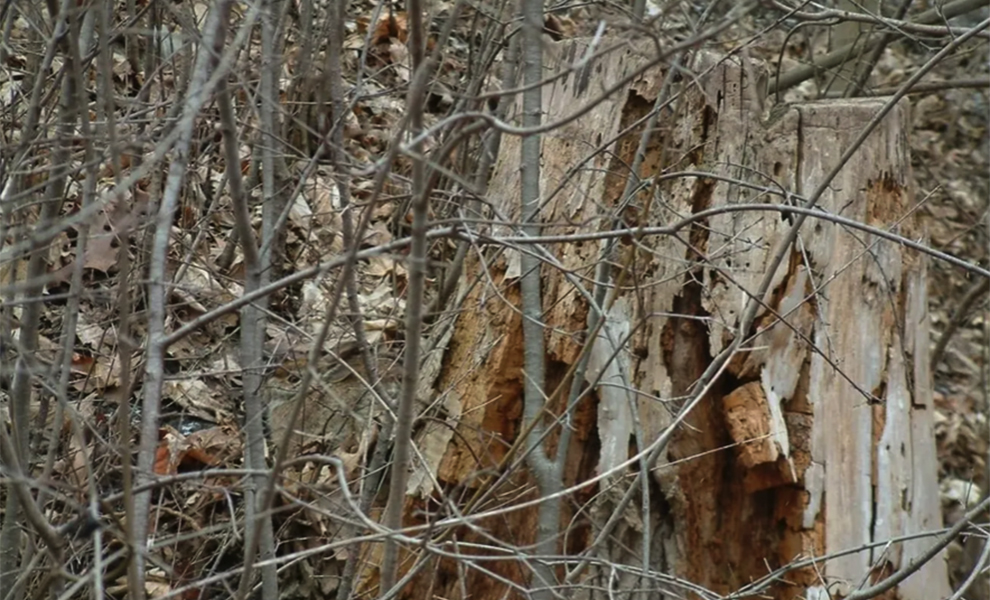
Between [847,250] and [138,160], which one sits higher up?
[138,160]

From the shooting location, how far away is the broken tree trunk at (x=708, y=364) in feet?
11.9

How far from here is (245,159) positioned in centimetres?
452

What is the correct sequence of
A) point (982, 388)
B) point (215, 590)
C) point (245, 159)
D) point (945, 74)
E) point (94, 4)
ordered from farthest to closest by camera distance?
point (945, 74)
point (982, 388)
point (245, 159)
point (215, 590)
point (94, 4)

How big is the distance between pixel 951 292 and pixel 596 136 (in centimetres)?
531

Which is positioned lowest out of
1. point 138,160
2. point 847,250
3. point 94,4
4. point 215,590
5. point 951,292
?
point 215,590

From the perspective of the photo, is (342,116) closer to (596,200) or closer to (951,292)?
(596,200)

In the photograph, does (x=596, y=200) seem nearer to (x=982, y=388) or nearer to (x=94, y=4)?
(x=94, y=4)

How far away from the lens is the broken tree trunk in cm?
362

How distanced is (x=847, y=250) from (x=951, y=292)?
490cm

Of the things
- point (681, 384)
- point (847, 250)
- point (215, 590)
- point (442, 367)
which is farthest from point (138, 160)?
point (847, 250)

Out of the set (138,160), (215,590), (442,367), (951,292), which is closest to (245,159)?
(138,160)

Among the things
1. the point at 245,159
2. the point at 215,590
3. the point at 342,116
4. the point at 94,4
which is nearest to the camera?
the point at 94,4

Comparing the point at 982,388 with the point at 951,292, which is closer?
the point at 982,388

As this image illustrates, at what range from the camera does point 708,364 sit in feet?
12.1
